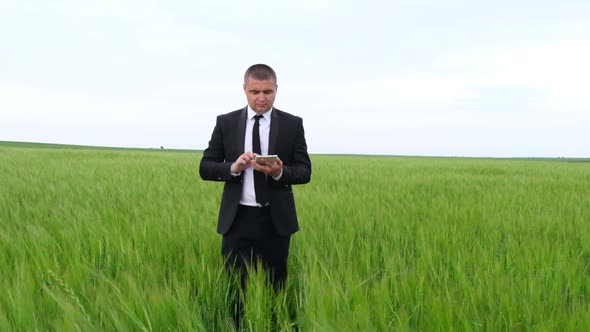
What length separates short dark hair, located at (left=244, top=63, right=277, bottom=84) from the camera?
6.35 ft

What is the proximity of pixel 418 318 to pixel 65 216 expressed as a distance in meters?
3.14

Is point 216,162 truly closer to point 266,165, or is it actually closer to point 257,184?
point 257,184

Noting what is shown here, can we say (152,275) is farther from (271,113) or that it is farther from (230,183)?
(271,113)

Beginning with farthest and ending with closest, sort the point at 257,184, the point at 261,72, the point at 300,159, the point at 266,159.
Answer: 1. the point at 300,159
2. the point at 257,184
3. the point at 261,72
4. the point at 266,159

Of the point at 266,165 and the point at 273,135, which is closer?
the point at 266,165

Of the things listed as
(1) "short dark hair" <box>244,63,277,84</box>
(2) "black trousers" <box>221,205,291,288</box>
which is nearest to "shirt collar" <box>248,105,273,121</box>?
(1) "short dark hair" <box>244,63,277,84</box>

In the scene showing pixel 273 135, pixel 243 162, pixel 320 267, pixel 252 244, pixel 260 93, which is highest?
pixel 260 93

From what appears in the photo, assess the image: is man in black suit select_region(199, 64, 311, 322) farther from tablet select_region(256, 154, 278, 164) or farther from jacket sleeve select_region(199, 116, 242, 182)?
tablet select_region(256, 154, 278, 164)

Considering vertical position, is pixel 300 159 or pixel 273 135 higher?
pixel 273 135

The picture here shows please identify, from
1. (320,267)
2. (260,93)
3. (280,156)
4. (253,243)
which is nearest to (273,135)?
(280,156)

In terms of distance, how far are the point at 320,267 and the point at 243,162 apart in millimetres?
752

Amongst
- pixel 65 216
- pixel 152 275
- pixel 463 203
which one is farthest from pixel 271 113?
pixel 463 203

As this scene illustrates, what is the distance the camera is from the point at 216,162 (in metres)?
2.10

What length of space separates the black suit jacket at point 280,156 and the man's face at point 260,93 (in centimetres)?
10
